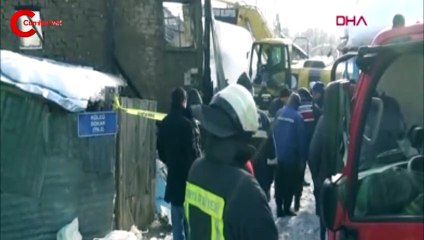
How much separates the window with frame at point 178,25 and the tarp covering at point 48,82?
8219 millimetres

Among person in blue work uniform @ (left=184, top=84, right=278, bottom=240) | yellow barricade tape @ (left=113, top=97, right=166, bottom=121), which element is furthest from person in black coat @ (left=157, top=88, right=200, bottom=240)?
person in blue work uniform @ (left=184, top=84, right=278, bottom=240)

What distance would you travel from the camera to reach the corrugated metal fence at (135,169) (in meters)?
8.59

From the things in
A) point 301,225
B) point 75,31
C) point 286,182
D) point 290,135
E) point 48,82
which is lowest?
point 301,225

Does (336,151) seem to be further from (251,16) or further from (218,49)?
(251,16)

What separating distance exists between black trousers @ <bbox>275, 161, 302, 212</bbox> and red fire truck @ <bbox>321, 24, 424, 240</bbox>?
578 cm

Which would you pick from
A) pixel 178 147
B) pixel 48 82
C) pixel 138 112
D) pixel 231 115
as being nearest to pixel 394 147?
pixel 231 115

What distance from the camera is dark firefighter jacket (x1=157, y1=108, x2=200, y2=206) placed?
7.13 meters

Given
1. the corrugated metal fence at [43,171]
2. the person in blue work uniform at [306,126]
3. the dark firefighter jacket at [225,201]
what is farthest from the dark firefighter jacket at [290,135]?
the dark firefighter jacket at [225,201]

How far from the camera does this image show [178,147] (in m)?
7.16

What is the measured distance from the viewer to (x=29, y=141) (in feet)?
23.9

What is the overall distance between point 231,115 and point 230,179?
27 cm

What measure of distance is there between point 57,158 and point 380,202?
4.72 m

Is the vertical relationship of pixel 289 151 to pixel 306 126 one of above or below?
below

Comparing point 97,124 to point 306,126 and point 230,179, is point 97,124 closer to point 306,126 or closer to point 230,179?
point 306,126
